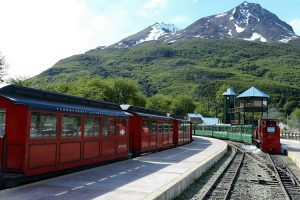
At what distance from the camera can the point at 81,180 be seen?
11617mm

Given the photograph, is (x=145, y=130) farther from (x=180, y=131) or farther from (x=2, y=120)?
(x=2, y=120)

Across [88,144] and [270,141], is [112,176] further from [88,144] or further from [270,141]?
[270,141]

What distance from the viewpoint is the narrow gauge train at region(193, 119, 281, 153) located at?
2892 cm

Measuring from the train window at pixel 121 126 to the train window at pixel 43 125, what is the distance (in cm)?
597

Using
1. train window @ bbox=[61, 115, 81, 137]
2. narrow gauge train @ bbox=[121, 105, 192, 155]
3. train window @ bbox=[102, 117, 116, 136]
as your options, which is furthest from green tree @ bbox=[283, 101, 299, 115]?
train window @ bbox=[61, 115, 81, 137]

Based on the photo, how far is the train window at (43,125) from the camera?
10688 mm

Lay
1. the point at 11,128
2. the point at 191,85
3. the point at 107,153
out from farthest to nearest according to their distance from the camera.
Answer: the point at 191,85, the point at 107,153, the point at 11,128

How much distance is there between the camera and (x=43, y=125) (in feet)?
36.7

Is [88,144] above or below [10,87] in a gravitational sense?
below

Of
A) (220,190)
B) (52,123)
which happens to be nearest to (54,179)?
(52,123)

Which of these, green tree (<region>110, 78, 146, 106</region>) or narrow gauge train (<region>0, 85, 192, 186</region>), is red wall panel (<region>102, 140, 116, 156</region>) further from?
green tree (<region>110, 78, 146, 106</region>)

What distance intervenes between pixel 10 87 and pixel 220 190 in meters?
7.75

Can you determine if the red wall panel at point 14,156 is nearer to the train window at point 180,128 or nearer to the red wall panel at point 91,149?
the red wall panel at point 91,149

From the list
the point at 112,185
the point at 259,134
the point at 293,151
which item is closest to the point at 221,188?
the point at 112,185
